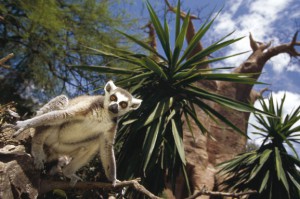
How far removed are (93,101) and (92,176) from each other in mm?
2267

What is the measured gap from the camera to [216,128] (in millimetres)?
11125

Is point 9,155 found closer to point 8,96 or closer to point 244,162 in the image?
point 244,162

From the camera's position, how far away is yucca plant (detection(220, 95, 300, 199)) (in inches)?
272

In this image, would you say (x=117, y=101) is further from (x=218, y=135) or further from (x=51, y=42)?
(x=218, y=135)

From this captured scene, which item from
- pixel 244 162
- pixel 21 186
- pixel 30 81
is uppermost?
pixel 30 81

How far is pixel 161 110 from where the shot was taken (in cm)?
542

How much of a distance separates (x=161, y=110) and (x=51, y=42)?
462cm

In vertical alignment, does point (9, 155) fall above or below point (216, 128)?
below

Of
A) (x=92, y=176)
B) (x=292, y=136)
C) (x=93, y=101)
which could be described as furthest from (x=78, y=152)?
(x=292, y=136)

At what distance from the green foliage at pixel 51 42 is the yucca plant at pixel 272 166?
A: 3757 mm

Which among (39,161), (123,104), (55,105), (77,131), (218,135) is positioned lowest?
(39,161)

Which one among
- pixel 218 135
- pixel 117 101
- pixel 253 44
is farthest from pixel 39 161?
pixel 253 44

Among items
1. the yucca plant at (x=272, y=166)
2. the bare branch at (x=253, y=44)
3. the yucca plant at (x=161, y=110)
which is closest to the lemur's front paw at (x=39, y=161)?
the yucca plant at (x=161, y=110)

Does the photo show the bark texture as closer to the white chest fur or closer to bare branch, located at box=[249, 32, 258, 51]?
bare branch, located at box=[249, 32, 258, 51]
